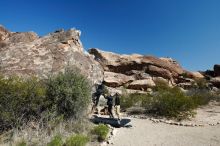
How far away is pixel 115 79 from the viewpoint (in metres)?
33.7

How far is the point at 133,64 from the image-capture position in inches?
1550

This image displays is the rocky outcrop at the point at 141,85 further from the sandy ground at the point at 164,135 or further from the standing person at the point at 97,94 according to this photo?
the sandy ground at the point at 164,135

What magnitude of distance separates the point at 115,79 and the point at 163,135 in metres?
22.4

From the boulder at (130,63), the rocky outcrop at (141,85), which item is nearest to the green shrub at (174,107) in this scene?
the rocky outcrop at (141,85)

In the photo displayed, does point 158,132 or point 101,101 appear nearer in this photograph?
point 158,132

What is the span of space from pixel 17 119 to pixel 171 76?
33082mm

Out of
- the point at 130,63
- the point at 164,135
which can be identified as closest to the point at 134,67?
the point at 130,63

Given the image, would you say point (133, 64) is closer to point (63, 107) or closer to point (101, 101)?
point (101, 101)

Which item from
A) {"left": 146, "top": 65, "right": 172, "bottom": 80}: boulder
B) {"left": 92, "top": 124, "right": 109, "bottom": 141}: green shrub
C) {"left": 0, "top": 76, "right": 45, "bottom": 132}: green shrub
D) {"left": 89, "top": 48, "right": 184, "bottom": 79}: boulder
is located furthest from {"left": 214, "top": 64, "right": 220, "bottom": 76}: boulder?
{"left": 0, "top": 76, "right": 45, "bottom": 132}: green shrub

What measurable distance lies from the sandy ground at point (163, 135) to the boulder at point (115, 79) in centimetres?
1836

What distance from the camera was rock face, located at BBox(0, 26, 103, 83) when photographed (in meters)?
13.8

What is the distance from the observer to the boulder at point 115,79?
108ft

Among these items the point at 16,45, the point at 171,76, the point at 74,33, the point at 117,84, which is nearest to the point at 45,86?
the point at 16,45

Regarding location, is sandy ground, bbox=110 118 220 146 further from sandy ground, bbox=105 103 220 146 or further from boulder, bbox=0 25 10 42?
boulder, bbox=0 25 10 42
